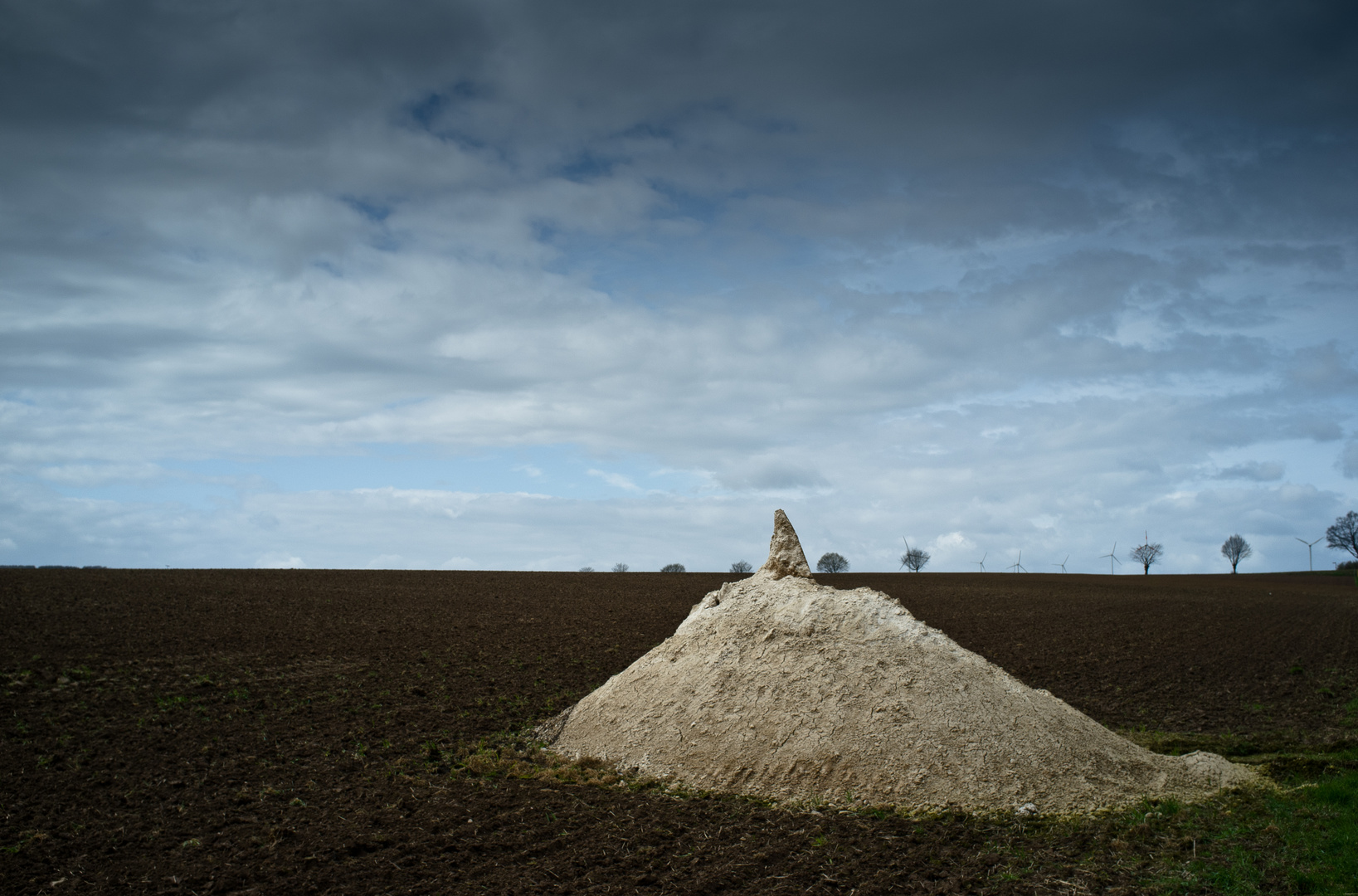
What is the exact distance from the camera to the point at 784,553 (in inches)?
637

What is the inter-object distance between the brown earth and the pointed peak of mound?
542cm

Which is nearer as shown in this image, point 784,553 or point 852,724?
point 852,724

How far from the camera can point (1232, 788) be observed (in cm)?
1204

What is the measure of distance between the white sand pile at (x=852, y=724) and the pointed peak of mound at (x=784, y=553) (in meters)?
0.83

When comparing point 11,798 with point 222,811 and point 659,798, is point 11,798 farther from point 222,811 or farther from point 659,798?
point 659,798

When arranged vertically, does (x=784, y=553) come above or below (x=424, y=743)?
above

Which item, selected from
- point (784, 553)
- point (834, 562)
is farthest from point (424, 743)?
point (834, 562)

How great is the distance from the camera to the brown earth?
9344 mm

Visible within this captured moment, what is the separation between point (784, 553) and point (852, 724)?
4.49m

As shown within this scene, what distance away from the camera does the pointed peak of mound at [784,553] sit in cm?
1605

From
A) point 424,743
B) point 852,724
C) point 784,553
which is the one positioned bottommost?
point 424,743

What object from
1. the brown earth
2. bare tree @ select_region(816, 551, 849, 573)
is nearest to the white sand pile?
the brown earth

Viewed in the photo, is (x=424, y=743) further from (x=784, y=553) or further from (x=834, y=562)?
(x=834, y=562)

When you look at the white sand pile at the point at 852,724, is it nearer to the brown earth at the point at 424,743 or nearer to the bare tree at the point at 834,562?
the brown earth at the point at 424,743
